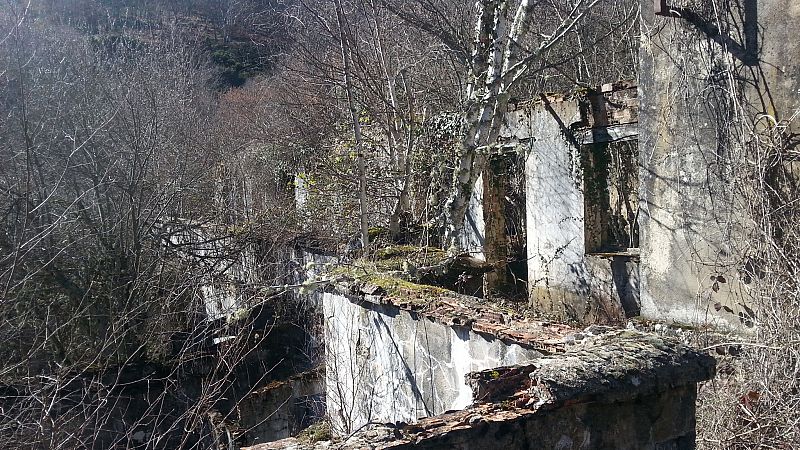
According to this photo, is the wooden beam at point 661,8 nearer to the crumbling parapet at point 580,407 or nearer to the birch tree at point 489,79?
the birch tree at point 489,79

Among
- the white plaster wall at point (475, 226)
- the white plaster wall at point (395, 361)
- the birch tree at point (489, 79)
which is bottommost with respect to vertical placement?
the white plaster wall at point (395, 361)

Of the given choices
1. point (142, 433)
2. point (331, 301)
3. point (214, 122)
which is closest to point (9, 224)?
point (142, 433)

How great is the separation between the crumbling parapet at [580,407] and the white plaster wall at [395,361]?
953 mm

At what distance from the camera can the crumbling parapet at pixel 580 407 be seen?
2717 mm

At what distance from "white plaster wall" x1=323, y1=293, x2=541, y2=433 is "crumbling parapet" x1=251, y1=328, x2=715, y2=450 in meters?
0.95

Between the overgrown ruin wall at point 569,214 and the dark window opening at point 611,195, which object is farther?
the dark window opening at point 611,195

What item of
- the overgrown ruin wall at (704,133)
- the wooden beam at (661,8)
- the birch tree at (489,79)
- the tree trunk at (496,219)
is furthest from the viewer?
the tree trunk at (496,219)

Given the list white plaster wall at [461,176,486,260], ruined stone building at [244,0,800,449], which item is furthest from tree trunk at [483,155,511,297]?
ruined stone building at [244,0,800,449]

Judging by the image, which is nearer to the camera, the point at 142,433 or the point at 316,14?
the point at 142,433

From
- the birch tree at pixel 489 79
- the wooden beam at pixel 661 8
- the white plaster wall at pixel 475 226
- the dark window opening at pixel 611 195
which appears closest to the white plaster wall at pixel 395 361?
the birch tree at pixel 489 79

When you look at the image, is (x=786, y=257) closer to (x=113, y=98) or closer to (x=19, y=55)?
(x=19, y=55)

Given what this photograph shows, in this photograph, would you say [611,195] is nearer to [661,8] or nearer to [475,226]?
[475,226]

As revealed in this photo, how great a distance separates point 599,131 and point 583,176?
70 cm

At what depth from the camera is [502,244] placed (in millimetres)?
11766
